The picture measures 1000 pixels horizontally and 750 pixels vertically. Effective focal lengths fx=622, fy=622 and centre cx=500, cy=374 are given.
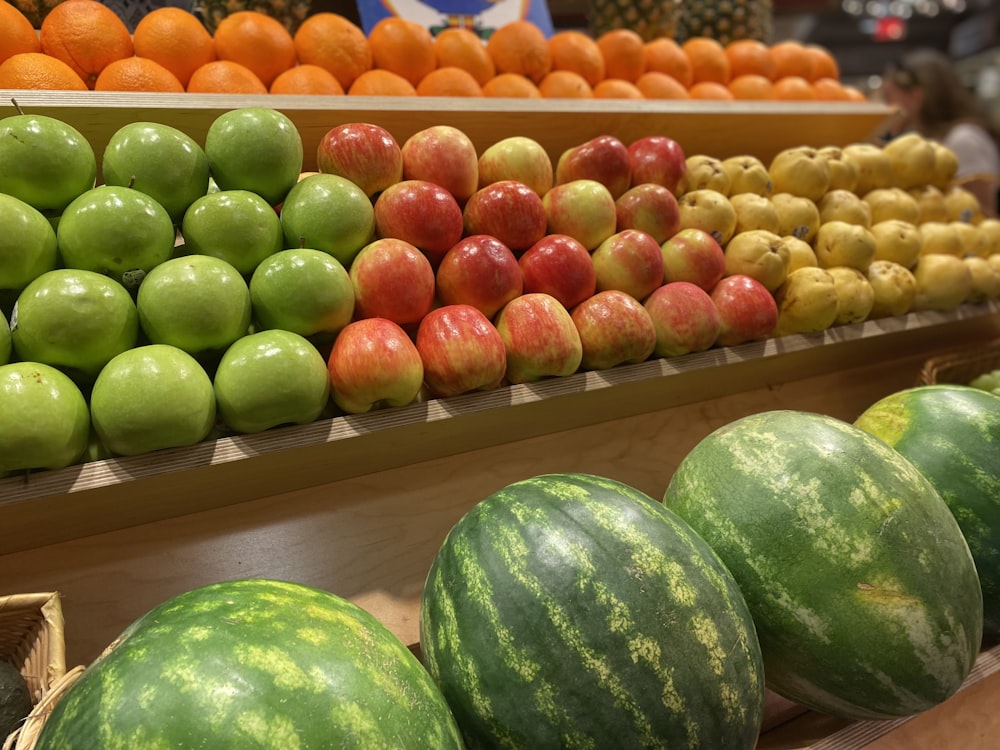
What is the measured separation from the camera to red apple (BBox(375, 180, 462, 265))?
1.32m

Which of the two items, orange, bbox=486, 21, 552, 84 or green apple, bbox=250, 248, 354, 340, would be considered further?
orange, bbox=486, 21, 552, 84

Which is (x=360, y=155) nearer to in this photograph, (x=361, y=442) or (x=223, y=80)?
(x=223, y=80)

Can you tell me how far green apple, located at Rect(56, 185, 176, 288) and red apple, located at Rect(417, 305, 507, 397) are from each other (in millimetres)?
515

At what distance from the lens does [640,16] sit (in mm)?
2320

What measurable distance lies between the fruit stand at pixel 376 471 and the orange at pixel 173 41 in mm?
220

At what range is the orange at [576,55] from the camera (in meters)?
1.91

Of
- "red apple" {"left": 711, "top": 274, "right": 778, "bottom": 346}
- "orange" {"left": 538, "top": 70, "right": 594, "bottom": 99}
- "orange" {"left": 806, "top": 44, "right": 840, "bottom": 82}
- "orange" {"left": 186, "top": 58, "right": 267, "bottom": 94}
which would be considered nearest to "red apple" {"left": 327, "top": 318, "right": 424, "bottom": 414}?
"orange" {"left": 186, "top": 58, "right": 267, "bottom": 94}

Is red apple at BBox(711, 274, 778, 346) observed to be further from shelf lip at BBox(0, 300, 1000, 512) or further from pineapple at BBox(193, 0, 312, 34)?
pineapple at BBox(193, 0, 312, 34)

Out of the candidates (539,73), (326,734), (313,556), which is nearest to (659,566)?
(326,734)

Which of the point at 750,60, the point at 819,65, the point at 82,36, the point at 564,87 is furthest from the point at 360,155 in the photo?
the point at 819,65

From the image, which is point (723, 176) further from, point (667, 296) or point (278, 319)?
point (278, 319)

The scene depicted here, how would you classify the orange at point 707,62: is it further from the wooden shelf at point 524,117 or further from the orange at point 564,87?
the orange at point 564,87

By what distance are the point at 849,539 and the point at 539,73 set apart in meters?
1.56

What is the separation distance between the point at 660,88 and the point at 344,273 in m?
1.32
